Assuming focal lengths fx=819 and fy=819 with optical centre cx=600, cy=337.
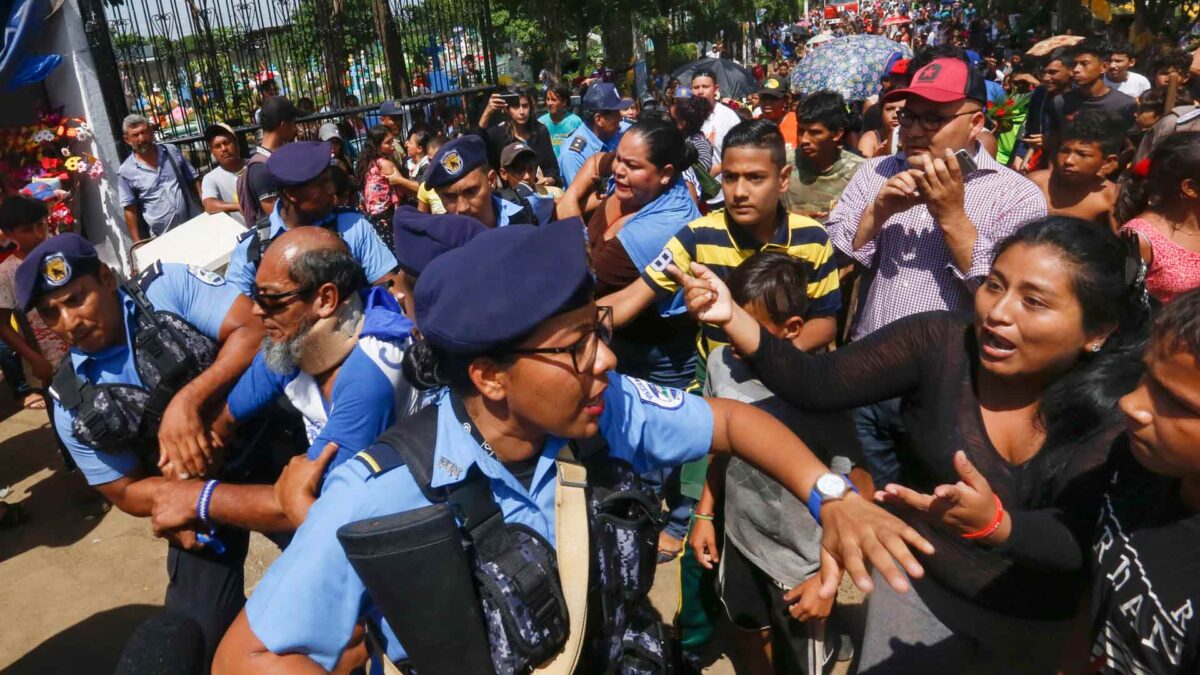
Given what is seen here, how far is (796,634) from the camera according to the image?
2.78 meters

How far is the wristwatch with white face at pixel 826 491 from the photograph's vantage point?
1.72m

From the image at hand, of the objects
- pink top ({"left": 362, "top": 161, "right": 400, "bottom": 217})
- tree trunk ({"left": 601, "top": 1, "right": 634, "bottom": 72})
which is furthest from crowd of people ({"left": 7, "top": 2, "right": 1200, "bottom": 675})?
tree trunk ({"left": 601, "top": 1, "right": 634, "bottom": 72})

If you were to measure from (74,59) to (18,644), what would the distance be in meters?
5.71

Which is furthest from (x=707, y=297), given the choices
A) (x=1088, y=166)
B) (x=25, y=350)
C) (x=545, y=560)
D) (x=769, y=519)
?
(x=25, y=350)

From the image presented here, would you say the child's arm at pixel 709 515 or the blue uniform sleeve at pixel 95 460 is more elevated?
the blue uniform sleeve at pixel 95 460

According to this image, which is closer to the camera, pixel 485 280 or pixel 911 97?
pixel 485 280

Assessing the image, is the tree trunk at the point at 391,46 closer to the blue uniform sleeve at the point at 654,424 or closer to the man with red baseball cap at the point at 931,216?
the man with red baseball cap at the point at 931,216

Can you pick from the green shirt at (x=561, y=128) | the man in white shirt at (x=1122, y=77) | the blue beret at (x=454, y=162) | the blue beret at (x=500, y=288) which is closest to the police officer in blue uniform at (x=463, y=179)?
the blue beret at (x=454, y=162)


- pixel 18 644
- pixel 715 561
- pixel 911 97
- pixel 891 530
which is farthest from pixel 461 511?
pixel 18 644

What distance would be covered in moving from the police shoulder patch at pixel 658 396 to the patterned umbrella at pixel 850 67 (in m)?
6.59

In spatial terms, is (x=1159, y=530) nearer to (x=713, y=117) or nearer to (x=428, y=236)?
(x=428, y=236)

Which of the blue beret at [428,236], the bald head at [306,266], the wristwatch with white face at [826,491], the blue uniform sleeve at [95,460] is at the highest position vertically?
the bald head at [306,266]

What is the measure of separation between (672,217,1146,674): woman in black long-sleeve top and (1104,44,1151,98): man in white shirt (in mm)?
6931

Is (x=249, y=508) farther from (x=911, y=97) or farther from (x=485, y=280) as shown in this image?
(x=911, y=97)
